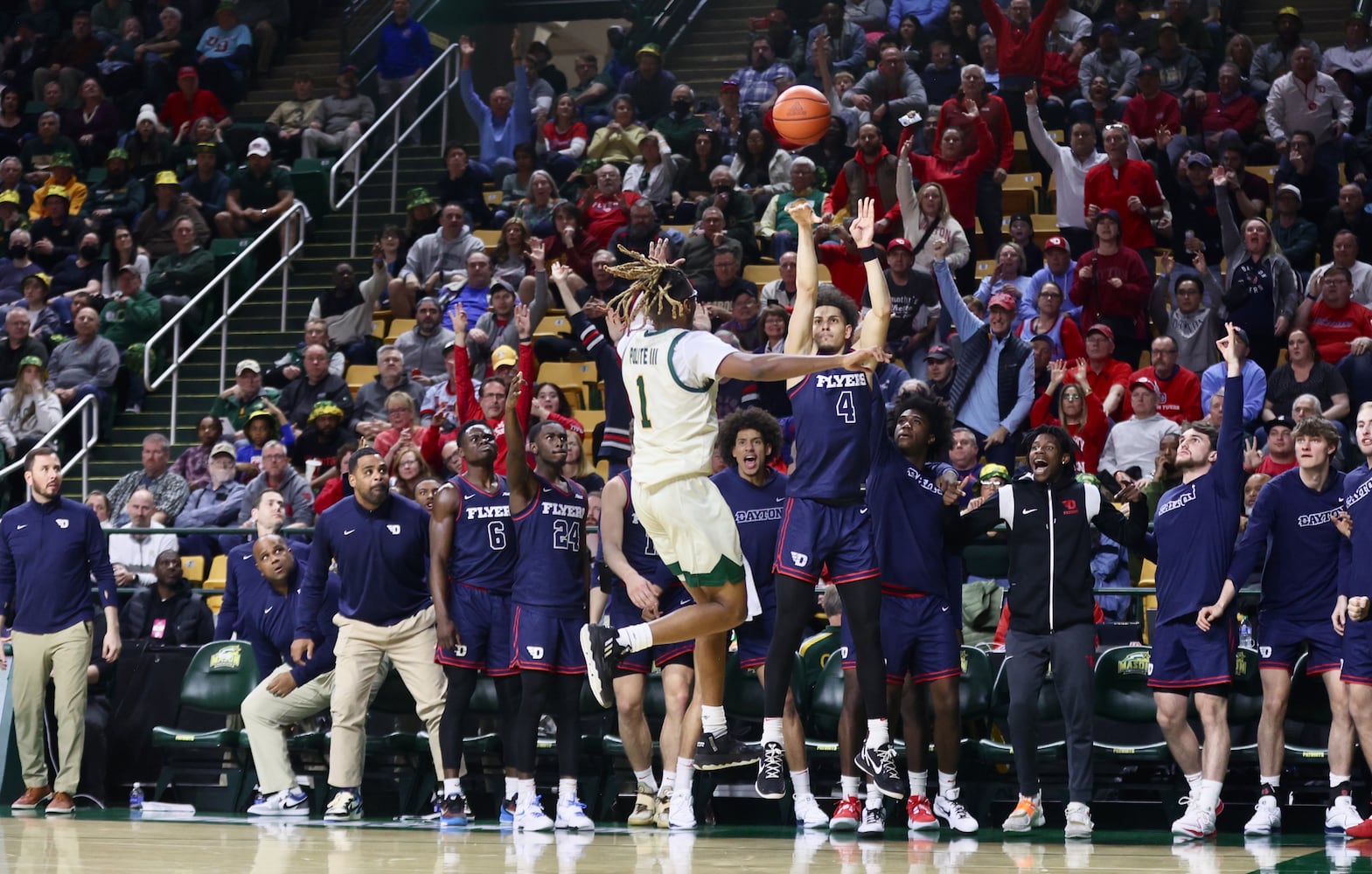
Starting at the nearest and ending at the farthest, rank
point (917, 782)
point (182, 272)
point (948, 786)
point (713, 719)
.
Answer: point (713, 719) < point (917, 782) < point (948, 786) < point (182, 272)

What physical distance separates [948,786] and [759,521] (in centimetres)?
178

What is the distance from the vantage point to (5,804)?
11.5 m

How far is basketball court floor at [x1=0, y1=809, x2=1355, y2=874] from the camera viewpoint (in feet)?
23.7

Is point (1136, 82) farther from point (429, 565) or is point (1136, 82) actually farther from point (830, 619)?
point (429, 565)

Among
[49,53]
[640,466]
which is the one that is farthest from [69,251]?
[640,466]

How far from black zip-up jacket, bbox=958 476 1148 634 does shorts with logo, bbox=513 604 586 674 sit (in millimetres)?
2324

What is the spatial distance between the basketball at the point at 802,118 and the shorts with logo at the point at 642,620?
3.31 m

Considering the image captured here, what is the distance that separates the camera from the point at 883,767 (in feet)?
27.5

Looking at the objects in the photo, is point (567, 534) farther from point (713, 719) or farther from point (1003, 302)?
point (1003, 302)

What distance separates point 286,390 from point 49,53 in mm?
8890

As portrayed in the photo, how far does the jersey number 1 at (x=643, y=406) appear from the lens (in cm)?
789

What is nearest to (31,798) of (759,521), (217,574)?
(217,574)

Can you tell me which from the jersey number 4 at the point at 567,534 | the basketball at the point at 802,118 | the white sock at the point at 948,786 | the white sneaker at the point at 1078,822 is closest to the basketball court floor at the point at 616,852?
the white sneaker at the point at 1078,822

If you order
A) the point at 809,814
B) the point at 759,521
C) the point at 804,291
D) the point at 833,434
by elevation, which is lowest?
the point at 809,814
